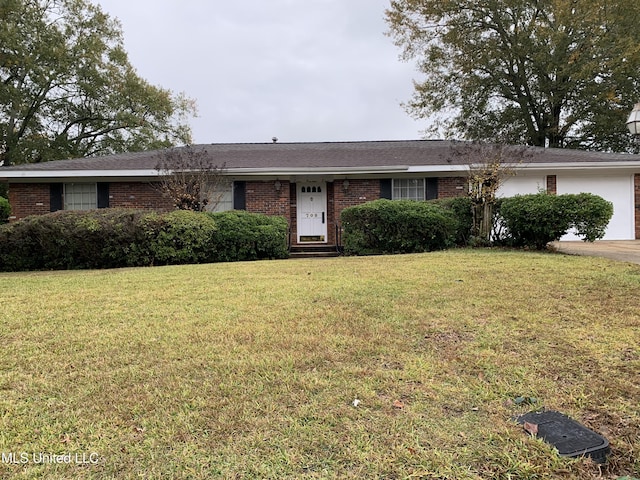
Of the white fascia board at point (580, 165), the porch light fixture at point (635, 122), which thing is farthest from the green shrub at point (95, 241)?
the white fascia board at point (580, 165)

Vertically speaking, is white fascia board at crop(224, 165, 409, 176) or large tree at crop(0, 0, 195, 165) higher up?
large tree at crop(0, 0, 195, 165)

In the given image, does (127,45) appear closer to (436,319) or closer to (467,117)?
(467,117)

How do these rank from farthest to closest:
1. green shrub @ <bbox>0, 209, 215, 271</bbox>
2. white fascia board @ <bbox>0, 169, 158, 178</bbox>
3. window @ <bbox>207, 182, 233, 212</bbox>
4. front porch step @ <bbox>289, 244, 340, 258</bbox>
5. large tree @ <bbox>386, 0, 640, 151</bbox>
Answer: large tree @ <bbox>386, 0, 640, 151</bbox>, window @ <bbox>207, 182, 233, 212</bbox>, white fascia board @ <bbox>0, 169, 158, 178</bbox>, front porch step @ <bbox>289, 244, 340, 258</bbox>, green shrub @ <bbox>0, 209, 215, 271</bbox>

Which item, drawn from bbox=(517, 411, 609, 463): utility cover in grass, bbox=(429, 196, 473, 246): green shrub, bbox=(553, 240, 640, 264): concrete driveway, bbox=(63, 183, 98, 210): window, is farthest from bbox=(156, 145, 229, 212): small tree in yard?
bbox=(517, 411, 609, 463): utility cover in grass

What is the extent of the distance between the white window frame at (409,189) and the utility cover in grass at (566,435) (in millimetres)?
10984

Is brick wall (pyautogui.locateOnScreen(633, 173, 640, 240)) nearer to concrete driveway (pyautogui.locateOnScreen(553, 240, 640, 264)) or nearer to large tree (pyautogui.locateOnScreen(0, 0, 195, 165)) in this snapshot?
concrete driveway (pyautogui.locateOnScreen(553, 240, 640, 264))

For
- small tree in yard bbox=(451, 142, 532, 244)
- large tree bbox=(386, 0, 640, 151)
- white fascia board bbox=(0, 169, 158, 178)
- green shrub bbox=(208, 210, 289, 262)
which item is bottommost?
green shrub bbox=(208, 210, 289, 262)

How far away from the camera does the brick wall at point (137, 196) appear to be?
12570 mm

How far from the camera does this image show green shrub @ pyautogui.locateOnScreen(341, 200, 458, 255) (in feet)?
30.7

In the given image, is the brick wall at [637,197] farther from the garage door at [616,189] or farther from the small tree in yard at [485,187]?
the small tree in yard at [485,187]

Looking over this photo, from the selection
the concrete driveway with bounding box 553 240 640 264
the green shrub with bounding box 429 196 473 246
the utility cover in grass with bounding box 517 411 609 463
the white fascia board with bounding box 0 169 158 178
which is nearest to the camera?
the utility cover in grass with bounding box 517 411 609 463

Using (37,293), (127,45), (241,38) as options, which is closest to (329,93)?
(241,38)

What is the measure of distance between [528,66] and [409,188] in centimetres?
1361

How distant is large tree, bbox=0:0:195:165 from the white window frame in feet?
60.4
